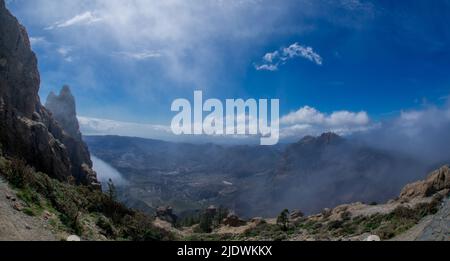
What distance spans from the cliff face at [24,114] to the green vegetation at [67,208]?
347 inches

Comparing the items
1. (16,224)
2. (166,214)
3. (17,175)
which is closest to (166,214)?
(166,214)

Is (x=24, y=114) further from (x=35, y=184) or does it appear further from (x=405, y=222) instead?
(x=405, y=222)

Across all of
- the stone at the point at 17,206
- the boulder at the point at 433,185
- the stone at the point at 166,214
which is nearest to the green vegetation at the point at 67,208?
the stone at the point at 17,206

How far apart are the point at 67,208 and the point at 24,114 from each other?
2992 cm

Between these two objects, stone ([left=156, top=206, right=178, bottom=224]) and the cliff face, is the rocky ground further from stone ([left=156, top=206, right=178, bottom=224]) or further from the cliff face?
stone ([left=156, top=206, right=178, bottom=224])

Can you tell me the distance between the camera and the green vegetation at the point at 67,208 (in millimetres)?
20062

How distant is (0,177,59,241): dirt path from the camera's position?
14.9 metres

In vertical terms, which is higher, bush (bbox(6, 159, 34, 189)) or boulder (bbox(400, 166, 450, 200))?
bush (bbox(6, 159, 34, 189))

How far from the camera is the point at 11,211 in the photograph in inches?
671

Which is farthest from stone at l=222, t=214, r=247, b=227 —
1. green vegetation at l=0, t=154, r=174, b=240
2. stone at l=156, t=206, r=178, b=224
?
green vegetation at l=0, t=154, r=174, b=240

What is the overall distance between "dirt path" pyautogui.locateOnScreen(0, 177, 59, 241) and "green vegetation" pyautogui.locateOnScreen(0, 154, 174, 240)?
2.04 feet

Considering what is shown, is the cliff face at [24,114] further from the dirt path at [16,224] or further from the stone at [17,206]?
the stone at [17,206]
